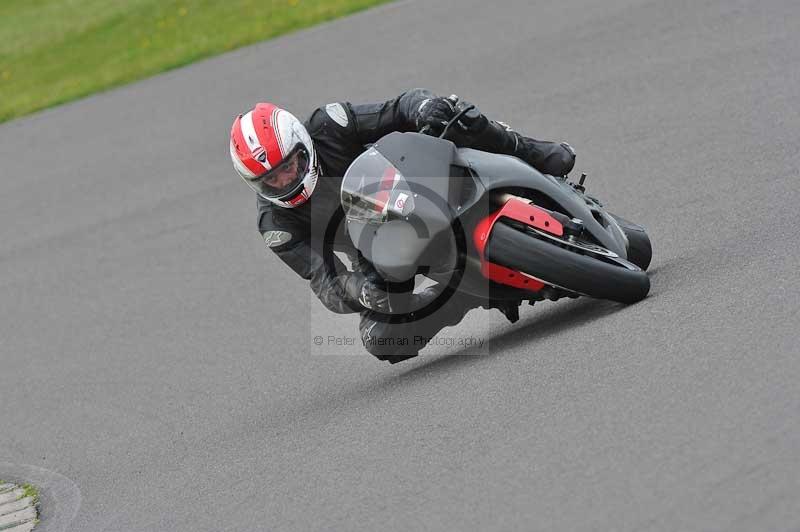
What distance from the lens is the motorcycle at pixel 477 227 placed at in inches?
205

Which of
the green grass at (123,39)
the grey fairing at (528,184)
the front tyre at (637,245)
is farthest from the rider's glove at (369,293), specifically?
the green grass at (123,39)

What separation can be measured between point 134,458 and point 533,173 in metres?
2.50

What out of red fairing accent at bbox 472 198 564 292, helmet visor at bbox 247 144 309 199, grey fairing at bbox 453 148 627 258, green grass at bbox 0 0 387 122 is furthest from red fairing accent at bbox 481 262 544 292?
green grass at bbox 0 0 387 122

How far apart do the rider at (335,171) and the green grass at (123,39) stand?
864cm

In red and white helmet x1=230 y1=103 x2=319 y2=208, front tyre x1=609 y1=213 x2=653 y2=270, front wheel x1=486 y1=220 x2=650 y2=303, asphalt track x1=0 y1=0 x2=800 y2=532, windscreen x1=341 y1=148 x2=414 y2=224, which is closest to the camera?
asphalt track x1=0 y1=0 x2=800 y2=532

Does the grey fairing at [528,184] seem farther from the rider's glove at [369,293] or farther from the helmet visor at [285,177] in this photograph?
the helmet visor at [285,177]

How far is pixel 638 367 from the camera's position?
4.77 metres

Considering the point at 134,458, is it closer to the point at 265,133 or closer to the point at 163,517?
the point at 163,517

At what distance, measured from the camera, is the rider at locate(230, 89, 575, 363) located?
5828mm

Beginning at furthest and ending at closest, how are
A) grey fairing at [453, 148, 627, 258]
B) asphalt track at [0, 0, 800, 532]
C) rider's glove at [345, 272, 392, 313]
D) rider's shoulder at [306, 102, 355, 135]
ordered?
rider's shoulder at [306, 102, 355, 135]
rider's glove at [345, 272, 392, 313]
grey fairing at [453, 148, 627, 258]
asphalt track at [0, 0, 800, 532]

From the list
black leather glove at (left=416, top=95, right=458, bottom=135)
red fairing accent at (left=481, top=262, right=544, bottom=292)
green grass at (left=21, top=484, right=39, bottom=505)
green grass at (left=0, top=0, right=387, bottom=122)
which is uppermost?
black leather glove at (left=416, top=95, right=458, bottom=135)

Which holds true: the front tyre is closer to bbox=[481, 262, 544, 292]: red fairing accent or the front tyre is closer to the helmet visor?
bbox=[481, 262, 544, 292]: red fairing accent

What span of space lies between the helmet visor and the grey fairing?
0.82 meters

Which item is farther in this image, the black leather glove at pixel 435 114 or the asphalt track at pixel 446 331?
the black leather glove at pixel 435 114
